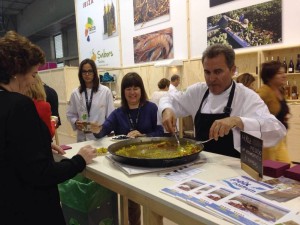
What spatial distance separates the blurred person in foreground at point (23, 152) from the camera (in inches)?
44.8

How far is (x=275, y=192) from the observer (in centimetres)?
109

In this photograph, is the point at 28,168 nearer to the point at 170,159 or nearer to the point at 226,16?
the point at 170,159

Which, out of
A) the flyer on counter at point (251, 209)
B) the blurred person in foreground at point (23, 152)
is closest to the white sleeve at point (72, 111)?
the blurred person in foreground at point (23, 152)

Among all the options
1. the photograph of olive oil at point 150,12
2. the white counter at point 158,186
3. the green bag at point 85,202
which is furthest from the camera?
the photograph of olive oil at point 150,12

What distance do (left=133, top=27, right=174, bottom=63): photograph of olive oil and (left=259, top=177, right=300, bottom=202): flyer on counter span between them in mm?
6483

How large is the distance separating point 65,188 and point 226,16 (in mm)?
5184

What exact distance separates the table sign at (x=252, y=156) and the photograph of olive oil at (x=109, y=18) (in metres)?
8.31

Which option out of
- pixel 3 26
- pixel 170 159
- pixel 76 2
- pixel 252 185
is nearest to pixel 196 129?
pixel 170 159

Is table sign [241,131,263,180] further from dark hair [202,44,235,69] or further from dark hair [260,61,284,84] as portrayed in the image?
dark hair [260,61,284,84]

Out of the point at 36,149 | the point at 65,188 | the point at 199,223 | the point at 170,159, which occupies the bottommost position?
the point at 65,188

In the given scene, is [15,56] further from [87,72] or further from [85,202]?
[87,72]

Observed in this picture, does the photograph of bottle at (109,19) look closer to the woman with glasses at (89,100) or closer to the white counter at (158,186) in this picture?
the woman with glasses at (89,100)

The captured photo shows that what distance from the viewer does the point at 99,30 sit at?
962 centimetres

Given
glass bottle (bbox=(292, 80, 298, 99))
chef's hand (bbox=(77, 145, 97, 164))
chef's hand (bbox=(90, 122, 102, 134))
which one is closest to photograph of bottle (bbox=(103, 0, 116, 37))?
glass bottle (bbox=(292, 80, 298, 99))
